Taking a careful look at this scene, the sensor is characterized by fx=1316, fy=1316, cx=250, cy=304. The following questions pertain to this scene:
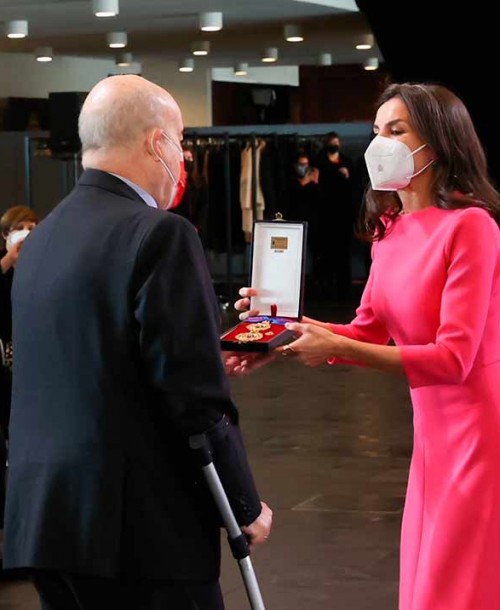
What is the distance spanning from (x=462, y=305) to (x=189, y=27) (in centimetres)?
1508

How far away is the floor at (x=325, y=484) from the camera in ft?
15.9

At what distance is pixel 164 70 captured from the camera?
A: 22.0 metres

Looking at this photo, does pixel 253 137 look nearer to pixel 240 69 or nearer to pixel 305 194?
pixel 305 194

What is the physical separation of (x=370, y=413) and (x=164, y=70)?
14.4 meters

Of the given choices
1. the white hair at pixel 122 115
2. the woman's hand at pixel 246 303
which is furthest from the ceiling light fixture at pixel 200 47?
the white hair at pixel 122 115

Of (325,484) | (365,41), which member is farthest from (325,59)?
(325,484)

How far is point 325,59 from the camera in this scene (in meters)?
22.0

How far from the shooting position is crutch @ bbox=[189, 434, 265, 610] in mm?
2395

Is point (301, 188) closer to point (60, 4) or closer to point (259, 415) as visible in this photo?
point (60, 4)

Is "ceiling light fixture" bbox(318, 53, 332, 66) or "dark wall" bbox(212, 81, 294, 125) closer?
"ceiling light fixture" bbox(318, 53, 332, 66)

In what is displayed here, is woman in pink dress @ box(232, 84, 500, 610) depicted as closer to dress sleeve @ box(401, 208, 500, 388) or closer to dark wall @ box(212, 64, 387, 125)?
dress sleeve @ box(401, 208, 500, 388)

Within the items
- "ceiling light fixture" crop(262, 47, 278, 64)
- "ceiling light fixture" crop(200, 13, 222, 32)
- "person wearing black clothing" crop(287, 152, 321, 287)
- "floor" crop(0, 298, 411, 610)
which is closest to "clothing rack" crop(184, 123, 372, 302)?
"person wearing black clothing" crop(287, 152, 321, 287)

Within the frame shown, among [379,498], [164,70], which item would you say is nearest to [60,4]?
[164,70]

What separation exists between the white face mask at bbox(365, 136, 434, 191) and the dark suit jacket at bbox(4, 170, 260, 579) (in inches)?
28.9
